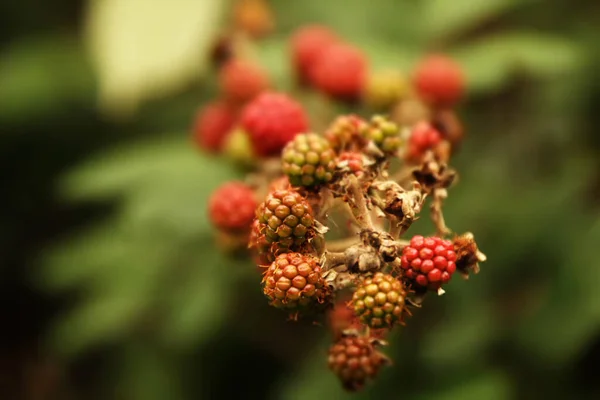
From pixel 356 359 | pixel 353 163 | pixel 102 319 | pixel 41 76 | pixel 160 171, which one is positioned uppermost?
pixel 353 163

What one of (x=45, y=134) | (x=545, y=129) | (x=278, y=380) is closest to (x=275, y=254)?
(x=545, y=129)

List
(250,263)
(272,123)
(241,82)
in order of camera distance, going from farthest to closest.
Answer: (241,82) < (250,263) < (272,123)

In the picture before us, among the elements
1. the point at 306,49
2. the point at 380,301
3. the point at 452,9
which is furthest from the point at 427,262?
the point at 306,49

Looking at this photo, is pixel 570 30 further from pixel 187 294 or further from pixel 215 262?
pixel 187 294

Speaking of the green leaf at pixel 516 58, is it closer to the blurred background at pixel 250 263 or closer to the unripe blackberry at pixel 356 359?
the blurred background at pixel 250 263

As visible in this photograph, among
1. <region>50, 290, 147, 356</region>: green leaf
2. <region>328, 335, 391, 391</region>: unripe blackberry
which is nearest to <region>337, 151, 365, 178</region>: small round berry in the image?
<region>328, 335, 391, 391</region>: unripe blackberry

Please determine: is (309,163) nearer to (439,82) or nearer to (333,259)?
(333,259)

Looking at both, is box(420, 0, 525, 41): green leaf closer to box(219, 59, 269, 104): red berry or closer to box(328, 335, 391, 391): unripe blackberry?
box(219, 59, 269, 104): red berry
